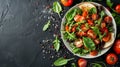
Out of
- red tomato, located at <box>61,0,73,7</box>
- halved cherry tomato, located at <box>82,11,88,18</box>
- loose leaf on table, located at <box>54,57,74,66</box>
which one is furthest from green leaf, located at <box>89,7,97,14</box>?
loose leaf on table, located at <box>54,57,74,66</box>

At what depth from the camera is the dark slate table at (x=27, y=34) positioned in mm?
Result: 1613

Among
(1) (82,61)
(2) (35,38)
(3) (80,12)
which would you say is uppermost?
(3) (80,12)

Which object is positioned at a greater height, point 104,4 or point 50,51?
point 104,4

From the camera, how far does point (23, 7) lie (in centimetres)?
167

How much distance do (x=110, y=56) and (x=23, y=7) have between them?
0.47 meters

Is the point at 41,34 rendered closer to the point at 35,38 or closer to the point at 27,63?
the point at 35,38

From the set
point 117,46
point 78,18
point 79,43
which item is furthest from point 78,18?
point 117,46

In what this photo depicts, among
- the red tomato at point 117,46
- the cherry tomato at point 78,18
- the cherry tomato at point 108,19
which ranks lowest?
the red tomato at point 117,46

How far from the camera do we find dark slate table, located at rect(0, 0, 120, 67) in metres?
1.61

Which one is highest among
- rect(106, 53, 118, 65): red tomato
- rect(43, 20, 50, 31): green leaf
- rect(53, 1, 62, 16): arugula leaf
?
rect(53, 1, 62, 16): arugula leaf

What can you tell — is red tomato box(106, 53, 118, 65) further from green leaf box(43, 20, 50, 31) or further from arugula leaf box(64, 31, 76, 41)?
green leaf box(43, 20, 50, 31)

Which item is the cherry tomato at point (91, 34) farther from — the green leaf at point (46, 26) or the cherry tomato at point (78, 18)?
the green leaf at point (46, 26)

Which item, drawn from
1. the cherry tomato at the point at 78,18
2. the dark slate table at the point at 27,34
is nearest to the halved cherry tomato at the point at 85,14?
the cherry tomato at the point at 78,18

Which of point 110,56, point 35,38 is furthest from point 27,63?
point 110,56
